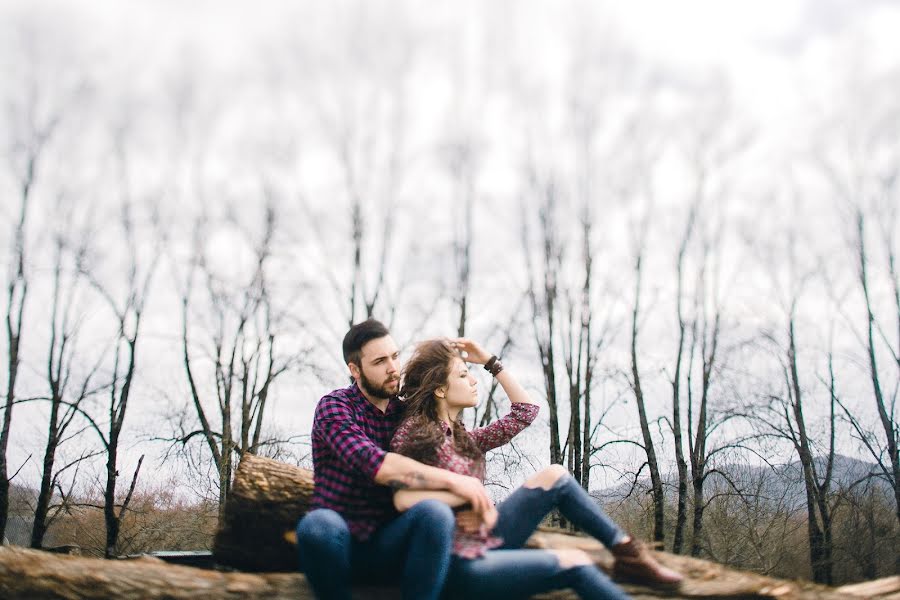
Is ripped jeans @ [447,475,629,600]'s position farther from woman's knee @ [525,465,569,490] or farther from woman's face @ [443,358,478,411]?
woman's face @ [443,358,478,411]

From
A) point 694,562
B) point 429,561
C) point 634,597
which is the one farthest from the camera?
point 694,562

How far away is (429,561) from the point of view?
270 centimetres

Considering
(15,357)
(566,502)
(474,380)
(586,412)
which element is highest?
(15,357)

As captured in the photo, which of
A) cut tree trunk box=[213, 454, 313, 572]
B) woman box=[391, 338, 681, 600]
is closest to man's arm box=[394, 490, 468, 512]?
woman box=[391, 338, 681, 600]

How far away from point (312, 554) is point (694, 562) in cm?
226

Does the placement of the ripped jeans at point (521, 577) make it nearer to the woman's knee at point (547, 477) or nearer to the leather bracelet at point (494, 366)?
the woman's knee at point (547, 477)

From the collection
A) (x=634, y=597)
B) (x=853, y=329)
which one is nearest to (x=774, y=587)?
(x=634, y=597)

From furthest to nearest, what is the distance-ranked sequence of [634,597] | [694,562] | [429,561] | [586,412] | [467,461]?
1. [586,412]
2. [694,562]
3. [634,597]
4. [467,461]
5. [429,561]

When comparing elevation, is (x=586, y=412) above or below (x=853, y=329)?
below

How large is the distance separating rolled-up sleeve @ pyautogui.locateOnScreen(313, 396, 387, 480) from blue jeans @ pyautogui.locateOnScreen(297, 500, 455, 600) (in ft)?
0.77

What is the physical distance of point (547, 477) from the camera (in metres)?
3.24

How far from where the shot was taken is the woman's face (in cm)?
332

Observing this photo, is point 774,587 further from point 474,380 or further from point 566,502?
point 474,380

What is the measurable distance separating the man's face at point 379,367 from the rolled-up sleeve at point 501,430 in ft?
1.84
